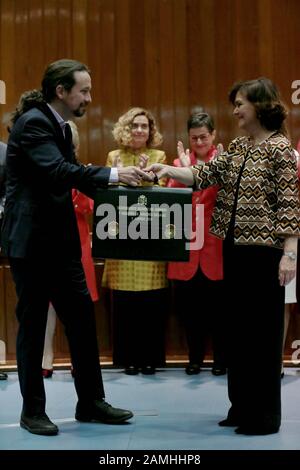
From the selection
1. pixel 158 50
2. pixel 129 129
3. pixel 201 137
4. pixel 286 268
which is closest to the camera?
pixel 286 268

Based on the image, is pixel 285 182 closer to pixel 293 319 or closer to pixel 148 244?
pixel 148 244

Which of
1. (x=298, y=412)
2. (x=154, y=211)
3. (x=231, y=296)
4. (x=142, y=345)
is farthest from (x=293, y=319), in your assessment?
(x=154, y=211)

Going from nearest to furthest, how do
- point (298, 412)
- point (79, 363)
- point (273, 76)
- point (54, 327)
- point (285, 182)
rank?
point (285, 182) → point (79, 363) → point (298, 412) → point (54, 327) → point (273, 76)

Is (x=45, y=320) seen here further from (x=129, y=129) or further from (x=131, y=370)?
(x=129, y=129)

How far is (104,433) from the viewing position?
3.24 metres

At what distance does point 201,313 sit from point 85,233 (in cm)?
87

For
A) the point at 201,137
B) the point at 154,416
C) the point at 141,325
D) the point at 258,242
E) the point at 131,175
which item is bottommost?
the point at 154,416

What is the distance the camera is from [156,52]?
5023 millimetres

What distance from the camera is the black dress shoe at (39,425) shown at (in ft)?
10.5

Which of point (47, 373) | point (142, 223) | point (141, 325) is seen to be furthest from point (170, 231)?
point (47, 373)

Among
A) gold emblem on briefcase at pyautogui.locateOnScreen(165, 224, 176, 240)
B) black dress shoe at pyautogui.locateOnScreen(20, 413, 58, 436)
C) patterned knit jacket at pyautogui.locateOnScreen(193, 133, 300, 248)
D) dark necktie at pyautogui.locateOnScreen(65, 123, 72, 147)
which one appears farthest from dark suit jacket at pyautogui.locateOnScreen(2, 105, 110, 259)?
black dress shoe at pyautogui.locateOnScreen(20, 413, 58, 436)

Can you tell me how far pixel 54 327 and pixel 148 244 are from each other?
5.30ft

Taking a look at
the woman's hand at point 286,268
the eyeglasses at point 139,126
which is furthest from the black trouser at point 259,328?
the eyeglasses at point 139,126

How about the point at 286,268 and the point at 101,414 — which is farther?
the point at 101,414
